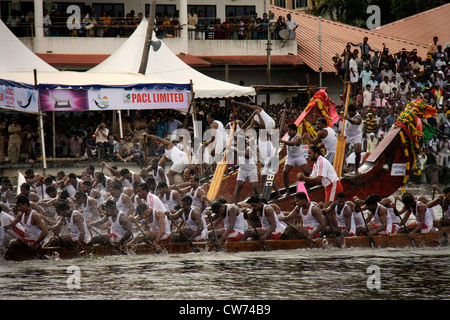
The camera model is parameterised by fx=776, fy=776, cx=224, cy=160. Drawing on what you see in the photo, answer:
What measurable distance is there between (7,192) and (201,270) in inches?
235

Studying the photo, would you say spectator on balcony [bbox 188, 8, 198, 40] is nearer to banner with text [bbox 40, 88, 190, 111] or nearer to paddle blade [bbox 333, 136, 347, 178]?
banner with text [bbox 40, 88, 190, 111]

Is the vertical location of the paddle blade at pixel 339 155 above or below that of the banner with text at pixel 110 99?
below

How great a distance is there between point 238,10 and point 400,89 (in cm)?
1005

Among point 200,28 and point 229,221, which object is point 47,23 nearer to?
point 200,28

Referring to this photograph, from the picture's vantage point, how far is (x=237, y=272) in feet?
41.9

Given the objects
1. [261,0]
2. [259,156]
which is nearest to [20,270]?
[259,156]

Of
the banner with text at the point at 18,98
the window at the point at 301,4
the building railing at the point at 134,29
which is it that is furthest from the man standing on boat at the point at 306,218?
the window at the point at 301,4

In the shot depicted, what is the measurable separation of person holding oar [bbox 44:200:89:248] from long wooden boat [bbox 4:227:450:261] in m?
0.14

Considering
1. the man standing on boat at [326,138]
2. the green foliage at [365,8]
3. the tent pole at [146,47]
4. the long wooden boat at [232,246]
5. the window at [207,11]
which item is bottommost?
the long wooden boat at [232,246]

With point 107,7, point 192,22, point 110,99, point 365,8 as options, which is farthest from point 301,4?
point 110,99

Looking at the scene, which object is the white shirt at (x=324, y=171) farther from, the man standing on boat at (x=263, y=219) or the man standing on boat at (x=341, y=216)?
the man standing on boat at (x=263, y=219)

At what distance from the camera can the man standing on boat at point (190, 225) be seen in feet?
45.4

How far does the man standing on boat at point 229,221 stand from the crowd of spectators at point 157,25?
577 inches

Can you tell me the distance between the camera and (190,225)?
1402 cm
